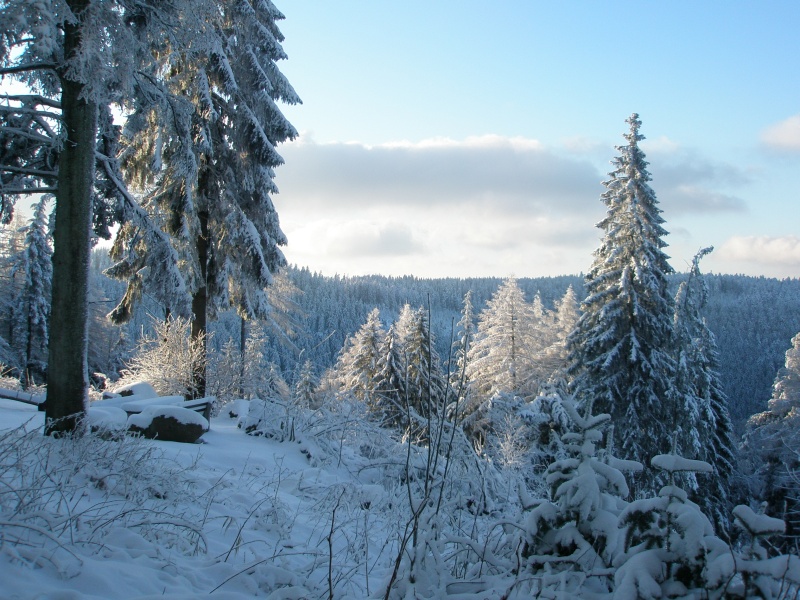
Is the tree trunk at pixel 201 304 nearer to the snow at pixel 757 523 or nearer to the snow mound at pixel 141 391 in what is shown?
the snow mound at pixel 141 391

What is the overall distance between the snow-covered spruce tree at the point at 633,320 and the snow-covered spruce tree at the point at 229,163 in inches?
436

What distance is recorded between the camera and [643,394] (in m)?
17.3

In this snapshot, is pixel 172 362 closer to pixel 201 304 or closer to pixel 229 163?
pixel 201 304

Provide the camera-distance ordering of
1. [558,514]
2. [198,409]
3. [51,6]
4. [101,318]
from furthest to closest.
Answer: [101,318] < [198,409] < [51,6] < [558,514]

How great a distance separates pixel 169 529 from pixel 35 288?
3193 cm

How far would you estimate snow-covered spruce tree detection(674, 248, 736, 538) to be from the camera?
6191 mm

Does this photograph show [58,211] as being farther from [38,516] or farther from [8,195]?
[38,516]

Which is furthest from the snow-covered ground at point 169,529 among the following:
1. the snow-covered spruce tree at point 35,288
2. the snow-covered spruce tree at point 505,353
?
the snow-covered spruce tree at point 35,288

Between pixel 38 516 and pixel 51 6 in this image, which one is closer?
pixel 38 516

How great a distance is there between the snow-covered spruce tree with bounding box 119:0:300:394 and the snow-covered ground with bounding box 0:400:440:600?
23.3 ft

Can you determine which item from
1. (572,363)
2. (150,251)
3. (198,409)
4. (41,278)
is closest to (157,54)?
(150,251)

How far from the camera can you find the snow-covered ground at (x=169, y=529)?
3.08 m

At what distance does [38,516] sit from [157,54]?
11389 mm

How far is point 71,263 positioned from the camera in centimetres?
A: 626
